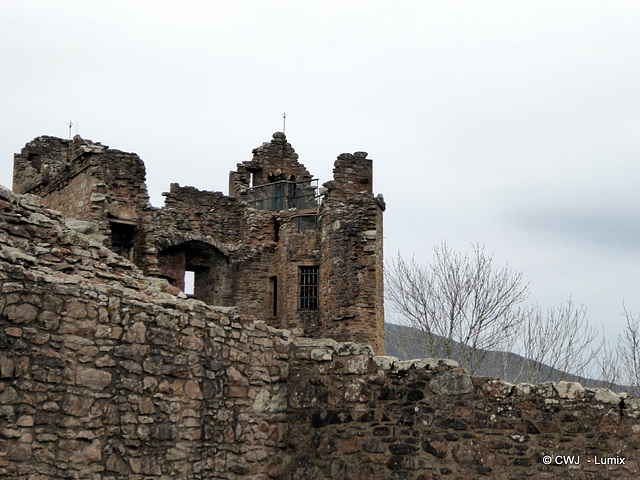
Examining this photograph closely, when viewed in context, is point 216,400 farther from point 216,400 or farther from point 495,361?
point 495,361

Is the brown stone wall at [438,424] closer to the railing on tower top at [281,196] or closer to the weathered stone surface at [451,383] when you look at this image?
the weathered stone surface at [451,383]

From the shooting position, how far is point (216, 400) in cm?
927

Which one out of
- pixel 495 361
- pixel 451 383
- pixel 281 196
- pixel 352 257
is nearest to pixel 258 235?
pixel 281 196

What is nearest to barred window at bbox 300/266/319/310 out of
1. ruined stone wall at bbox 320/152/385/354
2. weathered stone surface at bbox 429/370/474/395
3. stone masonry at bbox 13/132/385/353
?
stone masonry at bbox 13/132/385/353

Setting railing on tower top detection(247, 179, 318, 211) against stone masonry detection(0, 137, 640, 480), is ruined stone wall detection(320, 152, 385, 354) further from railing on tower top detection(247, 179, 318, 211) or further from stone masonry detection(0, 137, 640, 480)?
stone masonry detection(0, 137, 640, 480)

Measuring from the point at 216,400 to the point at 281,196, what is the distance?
1670 centimetres

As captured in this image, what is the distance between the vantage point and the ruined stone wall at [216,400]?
7.60m

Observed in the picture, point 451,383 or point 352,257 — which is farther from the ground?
point 352,257

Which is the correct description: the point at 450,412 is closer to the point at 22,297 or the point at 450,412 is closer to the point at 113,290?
the point at 113,290

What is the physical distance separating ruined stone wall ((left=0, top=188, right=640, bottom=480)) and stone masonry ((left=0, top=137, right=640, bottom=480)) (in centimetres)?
1

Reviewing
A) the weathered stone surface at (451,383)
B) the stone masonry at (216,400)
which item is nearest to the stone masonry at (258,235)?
the stone masonry at (216,400)

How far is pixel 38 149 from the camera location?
1054 inches

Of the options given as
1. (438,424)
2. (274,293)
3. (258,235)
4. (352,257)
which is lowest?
(438,424)

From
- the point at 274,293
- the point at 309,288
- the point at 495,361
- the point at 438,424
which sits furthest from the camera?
the point at 274,293
